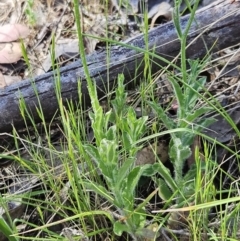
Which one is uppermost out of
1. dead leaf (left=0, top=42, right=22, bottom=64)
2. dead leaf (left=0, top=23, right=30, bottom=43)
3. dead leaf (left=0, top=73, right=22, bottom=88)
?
dead leaf (left=0, top=23, right=30, bottom=43)

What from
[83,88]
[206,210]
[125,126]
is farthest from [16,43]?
[206,210]

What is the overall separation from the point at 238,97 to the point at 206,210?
0.51m

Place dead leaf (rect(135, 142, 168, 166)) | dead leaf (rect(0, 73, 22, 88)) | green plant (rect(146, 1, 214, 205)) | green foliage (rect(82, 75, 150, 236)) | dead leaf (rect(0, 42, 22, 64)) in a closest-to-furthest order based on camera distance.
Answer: green foliage (rect(82, 75, 150, 236)) < green plant (rect(146, 1, 214, 205)) < dead leaf (rect(135, 142, 168, 166)) < dead leaf (rect(0, 73, 22, 88)) < dead leaf (rect(0, 42, 22, 64))

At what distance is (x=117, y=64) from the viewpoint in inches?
61.4

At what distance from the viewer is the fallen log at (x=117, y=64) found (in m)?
1.52

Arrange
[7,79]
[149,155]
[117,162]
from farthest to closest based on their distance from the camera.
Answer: [7,79]
[149,155]
[117,162]

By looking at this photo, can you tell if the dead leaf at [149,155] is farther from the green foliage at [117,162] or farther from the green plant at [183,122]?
the green foliage at [117,162]

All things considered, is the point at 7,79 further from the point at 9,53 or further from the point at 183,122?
the point at 183,122

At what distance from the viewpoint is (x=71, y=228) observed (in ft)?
4.05

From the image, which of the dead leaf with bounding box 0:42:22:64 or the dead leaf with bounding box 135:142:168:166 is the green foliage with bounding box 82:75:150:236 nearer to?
the dead leaf with bounding box 135:142:168:166

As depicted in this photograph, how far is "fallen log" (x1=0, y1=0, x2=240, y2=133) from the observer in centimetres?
152

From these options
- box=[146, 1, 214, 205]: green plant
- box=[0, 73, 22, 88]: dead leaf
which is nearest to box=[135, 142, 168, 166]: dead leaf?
box=[146, 1, 214, 205]: green plant

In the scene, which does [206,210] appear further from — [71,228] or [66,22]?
[66,22]

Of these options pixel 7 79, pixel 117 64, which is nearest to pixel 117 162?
pixel 117 64
